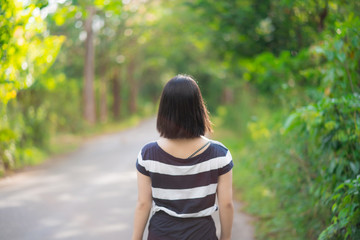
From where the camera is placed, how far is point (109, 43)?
23.7 meters

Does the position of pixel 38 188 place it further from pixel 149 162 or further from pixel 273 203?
pixel 149 162

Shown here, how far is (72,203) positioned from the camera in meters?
6.80

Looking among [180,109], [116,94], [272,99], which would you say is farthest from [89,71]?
[180,109]

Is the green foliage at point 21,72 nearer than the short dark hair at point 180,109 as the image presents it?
No

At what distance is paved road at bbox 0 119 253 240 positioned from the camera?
5.34 m

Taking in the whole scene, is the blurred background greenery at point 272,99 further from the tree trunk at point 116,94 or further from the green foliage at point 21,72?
the tree trunk at point 116,94

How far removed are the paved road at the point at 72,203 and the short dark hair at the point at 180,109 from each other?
3.33 metres

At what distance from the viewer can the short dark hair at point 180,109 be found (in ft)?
7.44

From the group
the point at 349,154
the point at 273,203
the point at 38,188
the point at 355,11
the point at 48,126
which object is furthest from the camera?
the point at 48,126

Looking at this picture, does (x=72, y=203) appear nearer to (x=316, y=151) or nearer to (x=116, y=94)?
(x=316, y=151)

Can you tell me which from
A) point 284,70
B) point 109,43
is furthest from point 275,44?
point 109,43

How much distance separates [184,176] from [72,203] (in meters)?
5.11

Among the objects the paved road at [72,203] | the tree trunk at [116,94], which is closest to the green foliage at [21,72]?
the paved road at [72,203]

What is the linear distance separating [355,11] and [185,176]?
3914mm
